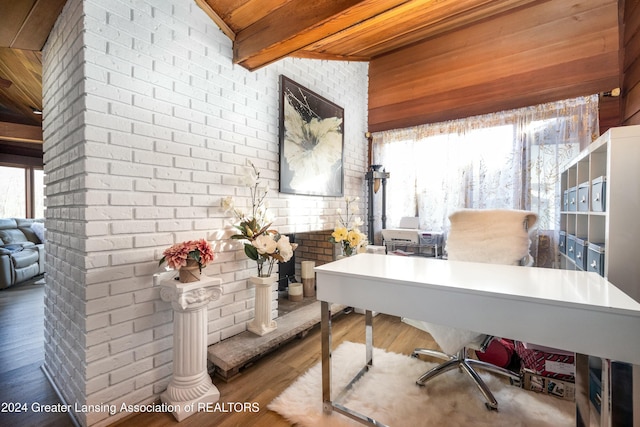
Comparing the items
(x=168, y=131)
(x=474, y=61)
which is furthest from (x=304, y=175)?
(x=474, y=61)

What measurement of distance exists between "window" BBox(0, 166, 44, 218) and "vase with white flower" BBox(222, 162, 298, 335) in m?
5.83

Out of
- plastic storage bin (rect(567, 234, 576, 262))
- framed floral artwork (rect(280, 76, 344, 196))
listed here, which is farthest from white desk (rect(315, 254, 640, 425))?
framed floral artwork (rect(280, 76, 344, 196))

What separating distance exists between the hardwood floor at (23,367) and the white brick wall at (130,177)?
10cm

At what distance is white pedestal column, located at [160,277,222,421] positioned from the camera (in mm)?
1526

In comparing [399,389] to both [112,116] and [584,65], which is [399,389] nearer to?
[112,116]

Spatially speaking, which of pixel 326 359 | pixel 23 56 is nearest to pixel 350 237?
pixel 326 359

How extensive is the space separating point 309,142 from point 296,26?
1127 mm

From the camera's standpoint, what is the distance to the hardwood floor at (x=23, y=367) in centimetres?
148

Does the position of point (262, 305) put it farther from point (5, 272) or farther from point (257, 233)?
point (5, 272)

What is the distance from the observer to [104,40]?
4.73 ft

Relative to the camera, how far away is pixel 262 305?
2.11 m

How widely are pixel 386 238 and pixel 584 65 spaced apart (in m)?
2.51

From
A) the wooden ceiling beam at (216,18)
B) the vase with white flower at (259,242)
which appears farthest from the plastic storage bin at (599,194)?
the wooden ceiling beam at (216,18)

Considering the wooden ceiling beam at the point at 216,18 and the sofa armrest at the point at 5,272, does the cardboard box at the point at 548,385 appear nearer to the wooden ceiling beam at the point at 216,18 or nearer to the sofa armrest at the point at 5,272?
the wooden ceiling beam at the point at 216,18
